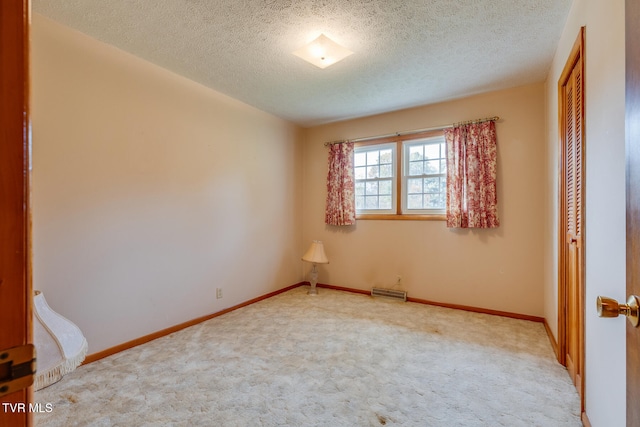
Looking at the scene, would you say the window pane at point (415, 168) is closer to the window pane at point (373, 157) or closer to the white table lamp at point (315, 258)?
the window pane at point (373, 157)

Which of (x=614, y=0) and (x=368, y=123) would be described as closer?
(x=614, y=0)

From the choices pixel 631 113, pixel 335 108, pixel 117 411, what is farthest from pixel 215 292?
pixel 631 113

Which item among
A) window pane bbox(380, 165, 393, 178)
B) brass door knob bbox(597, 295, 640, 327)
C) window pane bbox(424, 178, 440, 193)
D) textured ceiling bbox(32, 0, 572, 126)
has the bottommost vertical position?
brass door knob bbox(597, 295, 640, 327)

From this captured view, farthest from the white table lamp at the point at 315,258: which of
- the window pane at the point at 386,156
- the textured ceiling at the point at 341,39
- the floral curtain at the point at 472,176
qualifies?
the textured ceiling at the point at 341,39

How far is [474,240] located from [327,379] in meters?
2.36

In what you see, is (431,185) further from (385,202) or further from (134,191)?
(134,191)

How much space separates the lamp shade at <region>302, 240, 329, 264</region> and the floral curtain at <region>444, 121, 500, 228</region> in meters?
1.69

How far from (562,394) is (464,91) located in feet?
9.35

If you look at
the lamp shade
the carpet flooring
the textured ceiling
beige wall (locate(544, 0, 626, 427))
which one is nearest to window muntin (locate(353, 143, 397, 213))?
the lamp shade

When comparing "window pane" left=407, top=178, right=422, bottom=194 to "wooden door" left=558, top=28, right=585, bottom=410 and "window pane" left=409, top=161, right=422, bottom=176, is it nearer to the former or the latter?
"window pane" left=409, top=161, right=422, bottom=176

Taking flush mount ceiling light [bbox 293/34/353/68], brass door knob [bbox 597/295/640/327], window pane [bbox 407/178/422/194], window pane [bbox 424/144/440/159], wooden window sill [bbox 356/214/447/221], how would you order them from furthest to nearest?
window pane [bbox 407/178/422/194]
window pane [bbox 424/144/440/159]
wooden window sill [bbox 356/214/447/221]
flush mount ceiling light [bbox 293/34/353/68]
brass door knob [bbox 597/295/640/327]

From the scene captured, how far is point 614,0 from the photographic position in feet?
3.89

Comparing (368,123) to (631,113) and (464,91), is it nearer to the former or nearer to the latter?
(464,91)

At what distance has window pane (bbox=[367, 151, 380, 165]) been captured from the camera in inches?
162
